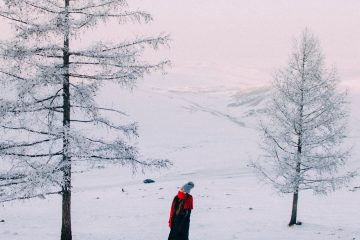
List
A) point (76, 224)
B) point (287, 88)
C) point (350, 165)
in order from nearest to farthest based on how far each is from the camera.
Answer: point (287, 88) → point (76, 224) → point (350, 165)

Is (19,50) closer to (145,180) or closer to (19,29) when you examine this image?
(19,29)

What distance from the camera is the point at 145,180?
3938cm

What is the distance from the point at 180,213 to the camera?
13.0 metres

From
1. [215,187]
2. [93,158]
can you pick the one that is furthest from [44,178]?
[215,187]

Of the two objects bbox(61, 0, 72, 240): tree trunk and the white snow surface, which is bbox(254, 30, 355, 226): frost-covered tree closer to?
the white snow surface

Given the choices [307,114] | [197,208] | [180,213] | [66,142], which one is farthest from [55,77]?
[197,208]

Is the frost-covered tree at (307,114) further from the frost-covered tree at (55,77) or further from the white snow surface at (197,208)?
the frost-covered tree at (55,77)

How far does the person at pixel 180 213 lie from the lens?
42.0ft

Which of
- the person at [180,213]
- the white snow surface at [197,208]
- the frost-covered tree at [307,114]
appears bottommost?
the white snow surface at [197,208]


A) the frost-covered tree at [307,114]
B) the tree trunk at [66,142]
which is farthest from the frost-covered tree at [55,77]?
the frost-covered tree at [307,114]

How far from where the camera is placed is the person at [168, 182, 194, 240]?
12.8m

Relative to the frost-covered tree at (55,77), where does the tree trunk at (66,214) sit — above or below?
below

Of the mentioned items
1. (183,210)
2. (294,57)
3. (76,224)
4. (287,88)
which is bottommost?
(76,224)

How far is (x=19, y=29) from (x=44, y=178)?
4.04 metres
